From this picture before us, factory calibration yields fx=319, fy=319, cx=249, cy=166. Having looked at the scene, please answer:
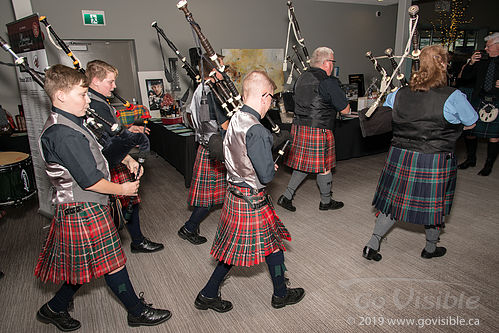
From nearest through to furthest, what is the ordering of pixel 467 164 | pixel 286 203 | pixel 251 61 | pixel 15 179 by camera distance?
pixel 15 179
pixel 286 203
pixel 467 164
pixel 251 61

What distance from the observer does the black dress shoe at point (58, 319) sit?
5.31 feet

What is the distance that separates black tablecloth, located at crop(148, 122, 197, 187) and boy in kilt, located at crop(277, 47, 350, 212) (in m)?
1.06

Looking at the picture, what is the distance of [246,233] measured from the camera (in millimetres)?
1498

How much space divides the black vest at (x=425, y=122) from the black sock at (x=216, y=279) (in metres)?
1.30

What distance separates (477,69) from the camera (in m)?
3.82

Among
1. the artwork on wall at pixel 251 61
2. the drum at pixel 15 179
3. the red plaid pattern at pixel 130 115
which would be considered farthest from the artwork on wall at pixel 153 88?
the drum at pixel 15 179

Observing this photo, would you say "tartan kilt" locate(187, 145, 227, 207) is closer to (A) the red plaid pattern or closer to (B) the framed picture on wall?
(A) the red plaid pattern

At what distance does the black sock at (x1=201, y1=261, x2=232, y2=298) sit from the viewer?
1625mm

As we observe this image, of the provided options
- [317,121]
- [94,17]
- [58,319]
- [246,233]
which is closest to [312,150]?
[317,121]

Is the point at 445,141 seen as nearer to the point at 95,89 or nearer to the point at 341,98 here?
the point at 341,98

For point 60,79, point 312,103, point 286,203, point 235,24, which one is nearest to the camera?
point 60,79

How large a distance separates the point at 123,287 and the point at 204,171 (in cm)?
101

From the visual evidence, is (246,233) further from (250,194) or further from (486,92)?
(486,92)

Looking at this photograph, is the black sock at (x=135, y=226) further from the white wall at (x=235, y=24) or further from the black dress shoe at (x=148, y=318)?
the white wall at (x=235, y=24)
